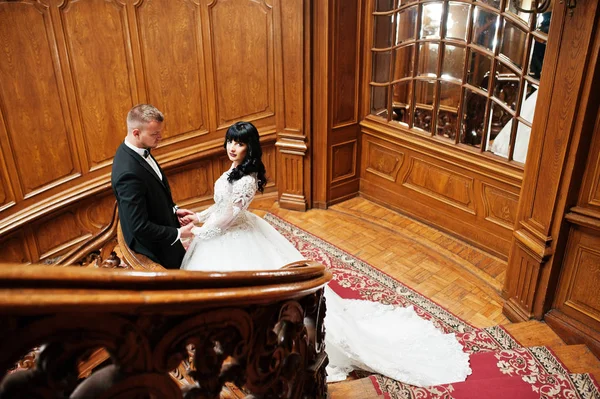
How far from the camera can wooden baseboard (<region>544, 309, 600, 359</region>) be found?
133 inches

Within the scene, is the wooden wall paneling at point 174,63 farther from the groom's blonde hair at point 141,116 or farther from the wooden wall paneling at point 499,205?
the wooden wall paneling at point 499,205

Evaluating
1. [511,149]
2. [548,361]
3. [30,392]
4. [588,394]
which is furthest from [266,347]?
[511,149]

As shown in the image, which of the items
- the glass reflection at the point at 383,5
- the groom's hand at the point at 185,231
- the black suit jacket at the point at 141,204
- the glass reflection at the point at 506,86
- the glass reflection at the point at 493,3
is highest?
the glass reflection at the point at 493,3

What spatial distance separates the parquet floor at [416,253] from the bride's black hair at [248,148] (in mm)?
1914

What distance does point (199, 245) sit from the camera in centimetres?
329

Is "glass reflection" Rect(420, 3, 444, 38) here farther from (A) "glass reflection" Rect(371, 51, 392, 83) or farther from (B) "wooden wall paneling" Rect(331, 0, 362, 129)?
(B) "wooden wall paneling" Rect(331, 0, 362, 129)

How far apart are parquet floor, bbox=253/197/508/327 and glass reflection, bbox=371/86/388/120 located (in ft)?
3.27

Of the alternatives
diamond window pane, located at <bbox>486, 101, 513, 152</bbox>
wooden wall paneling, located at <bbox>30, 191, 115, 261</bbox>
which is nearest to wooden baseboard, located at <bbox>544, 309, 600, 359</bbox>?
diamond window pane, located at <bbox>486, 101, 513, 152</bbox>

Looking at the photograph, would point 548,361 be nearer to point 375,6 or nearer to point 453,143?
point 453,143

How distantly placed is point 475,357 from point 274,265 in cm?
144

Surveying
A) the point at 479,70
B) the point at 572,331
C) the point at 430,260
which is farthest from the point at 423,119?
the point at 572,331

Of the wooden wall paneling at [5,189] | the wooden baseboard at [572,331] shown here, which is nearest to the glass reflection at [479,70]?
the wooden baseboard at [572,331]

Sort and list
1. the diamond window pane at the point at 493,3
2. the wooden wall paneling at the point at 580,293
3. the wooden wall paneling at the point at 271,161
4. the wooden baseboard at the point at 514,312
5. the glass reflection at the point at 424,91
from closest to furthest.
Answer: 1. the wooden wall paneling at the point at 580,293
2. the wooden baseboard at the point at 514,312
3. the diamond window pane at the point at 493,3
4. the glass reflection at the point at 424,91
5. the wooden wall paneling at the point at 271,161

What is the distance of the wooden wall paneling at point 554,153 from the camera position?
302 centimetres
